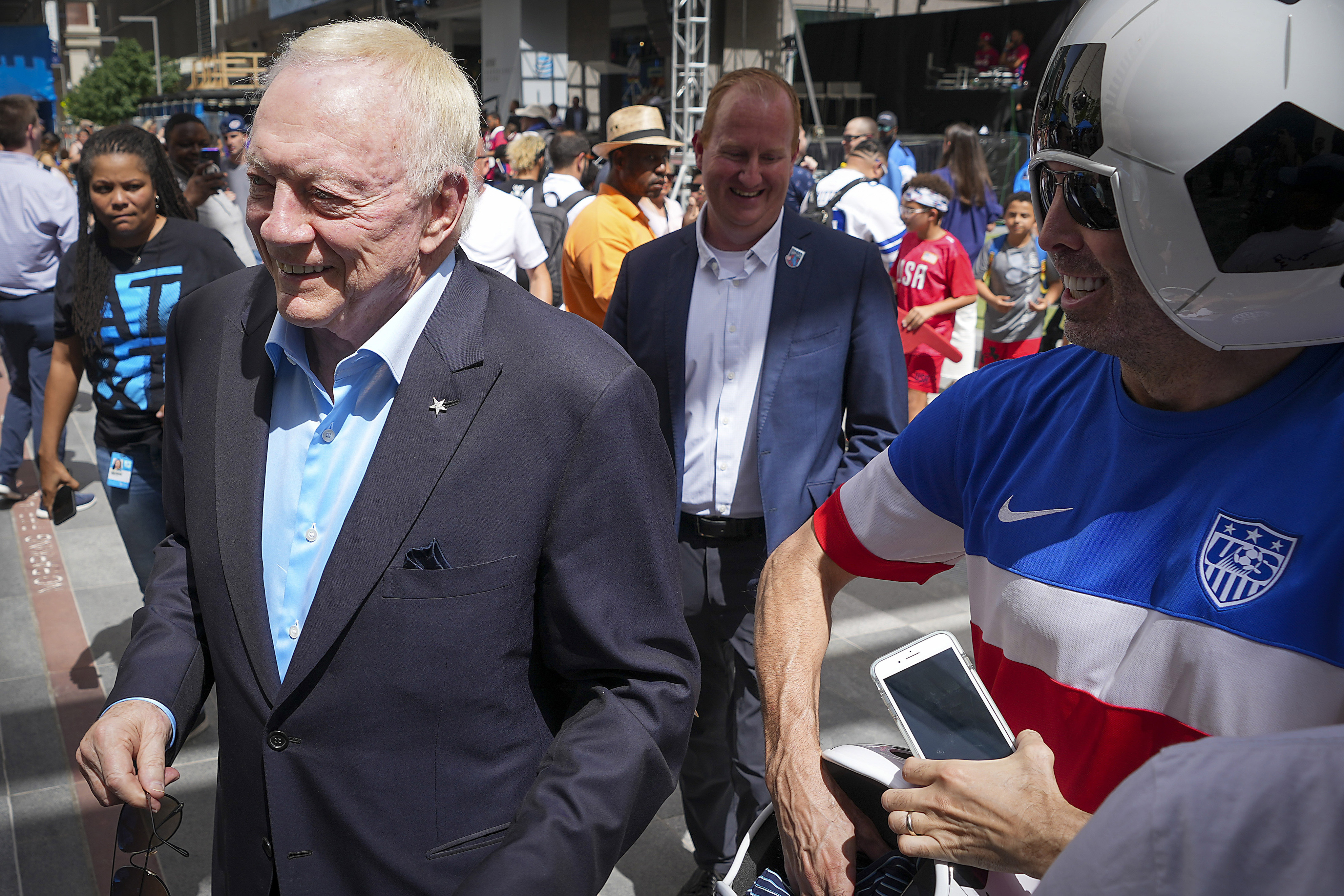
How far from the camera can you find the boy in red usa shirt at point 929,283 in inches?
238

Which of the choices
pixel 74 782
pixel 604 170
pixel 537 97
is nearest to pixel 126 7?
pixel 537 97

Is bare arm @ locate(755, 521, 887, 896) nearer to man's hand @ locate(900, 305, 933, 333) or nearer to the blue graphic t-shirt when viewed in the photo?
the blue graphic t-shirt

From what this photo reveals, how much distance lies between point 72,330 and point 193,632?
2736 millimetres

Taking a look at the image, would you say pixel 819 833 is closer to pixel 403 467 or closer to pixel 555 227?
pixel 403 467

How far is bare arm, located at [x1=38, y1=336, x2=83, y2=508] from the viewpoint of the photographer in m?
3.86

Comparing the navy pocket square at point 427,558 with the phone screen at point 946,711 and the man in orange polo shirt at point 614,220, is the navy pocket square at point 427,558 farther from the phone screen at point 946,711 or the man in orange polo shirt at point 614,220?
the man in orange polo shirt at point 614,220

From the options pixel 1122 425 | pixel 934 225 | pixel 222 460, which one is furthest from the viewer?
pixel 934 225

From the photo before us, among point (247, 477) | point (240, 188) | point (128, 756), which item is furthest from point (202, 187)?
point (128, 756)

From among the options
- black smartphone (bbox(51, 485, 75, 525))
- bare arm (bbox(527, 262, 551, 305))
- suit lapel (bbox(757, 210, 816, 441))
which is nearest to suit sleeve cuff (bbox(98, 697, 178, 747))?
suit lapel (bbox(757, 210, 816, 441))

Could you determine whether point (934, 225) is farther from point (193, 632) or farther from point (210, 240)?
point (193, 632)

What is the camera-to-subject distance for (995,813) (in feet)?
3.61

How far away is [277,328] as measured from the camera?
5.38ft

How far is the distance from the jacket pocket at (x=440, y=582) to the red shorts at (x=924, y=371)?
4.86 meters

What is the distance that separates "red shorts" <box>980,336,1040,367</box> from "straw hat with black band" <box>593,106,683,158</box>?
2817 mm
